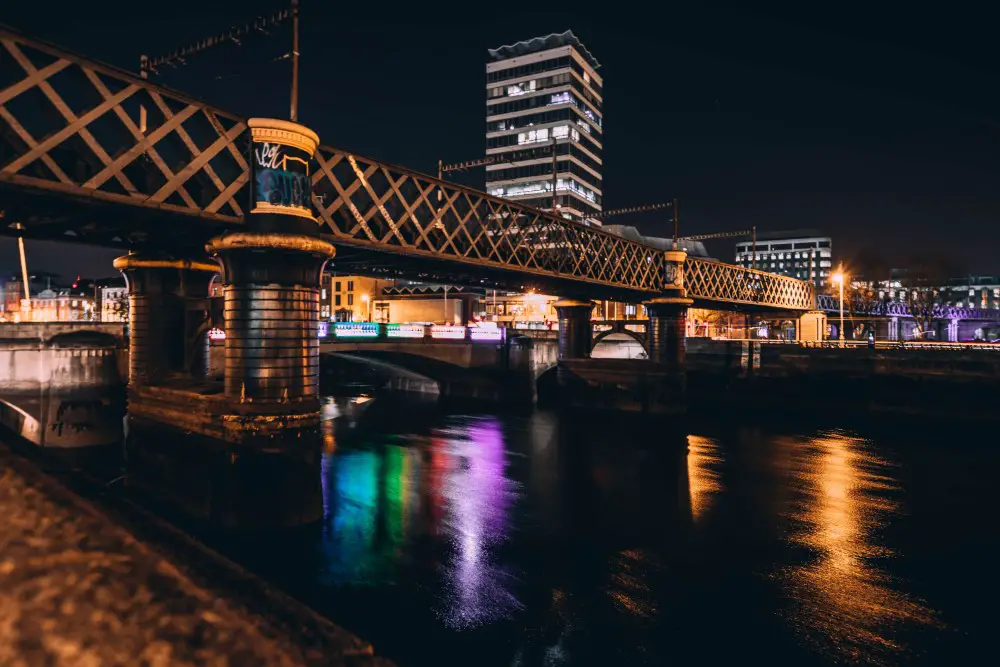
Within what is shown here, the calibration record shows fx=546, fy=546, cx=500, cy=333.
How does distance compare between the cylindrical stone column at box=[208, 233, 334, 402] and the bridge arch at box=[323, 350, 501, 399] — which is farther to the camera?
the bridge arch at box=[323, 350, 501, 399]

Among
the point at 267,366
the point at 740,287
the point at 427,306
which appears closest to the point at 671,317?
the point at 740,287

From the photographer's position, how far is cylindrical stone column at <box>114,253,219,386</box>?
872 inches

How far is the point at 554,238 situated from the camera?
118 ft

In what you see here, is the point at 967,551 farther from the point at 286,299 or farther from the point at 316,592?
the point at 286,299

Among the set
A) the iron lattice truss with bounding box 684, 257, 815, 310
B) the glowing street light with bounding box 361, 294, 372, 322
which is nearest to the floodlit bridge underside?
the iron lattice truss with bounding box 684, 257, 815, 310

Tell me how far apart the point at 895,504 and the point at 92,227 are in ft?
104

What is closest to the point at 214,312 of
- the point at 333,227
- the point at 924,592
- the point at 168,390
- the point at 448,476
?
the point at 168,390

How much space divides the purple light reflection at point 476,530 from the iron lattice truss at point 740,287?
1104 inches

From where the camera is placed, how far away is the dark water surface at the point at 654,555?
466 inches

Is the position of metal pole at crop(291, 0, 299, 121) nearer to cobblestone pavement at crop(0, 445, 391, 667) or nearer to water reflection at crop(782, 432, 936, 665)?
cobblestone pavement at crop(0, 445, 391, 667)

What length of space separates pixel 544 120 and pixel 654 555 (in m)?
136

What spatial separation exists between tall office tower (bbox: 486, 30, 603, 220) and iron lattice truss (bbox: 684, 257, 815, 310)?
67.5 metres

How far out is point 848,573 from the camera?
15172 mm

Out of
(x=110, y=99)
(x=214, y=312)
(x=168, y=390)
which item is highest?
(x=110, y=99)
